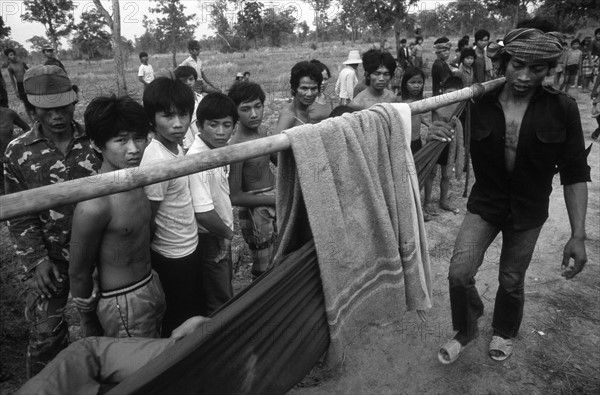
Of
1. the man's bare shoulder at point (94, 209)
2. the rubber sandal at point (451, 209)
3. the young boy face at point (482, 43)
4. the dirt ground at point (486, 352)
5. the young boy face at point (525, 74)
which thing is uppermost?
the young boy face at point (482, 43)

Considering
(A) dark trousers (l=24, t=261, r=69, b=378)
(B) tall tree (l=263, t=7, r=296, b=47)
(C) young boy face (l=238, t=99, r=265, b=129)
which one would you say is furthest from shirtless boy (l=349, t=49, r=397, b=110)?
(B) tall tree (l=263, t=7, r=296, b=47)

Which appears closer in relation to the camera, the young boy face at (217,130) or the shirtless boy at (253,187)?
the young boy face at (217,130)

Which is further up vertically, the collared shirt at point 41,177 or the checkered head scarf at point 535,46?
the checkered head scarf at point 535,46

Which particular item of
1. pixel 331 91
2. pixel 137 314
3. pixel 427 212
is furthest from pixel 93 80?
pixel 137 314

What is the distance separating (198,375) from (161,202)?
108cm

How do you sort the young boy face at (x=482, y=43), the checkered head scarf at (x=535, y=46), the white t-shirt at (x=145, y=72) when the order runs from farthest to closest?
the white t-shirt at (x=145, y=72) < the young boy face at (x=482, y=43) < the checkered head scarf at (x=535, y=46)

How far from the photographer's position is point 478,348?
253 cm

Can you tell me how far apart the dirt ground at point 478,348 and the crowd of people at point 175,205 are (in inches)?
5.5

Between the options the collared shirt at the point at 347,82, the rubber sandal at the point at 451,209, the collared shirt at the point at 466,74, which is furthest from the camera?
the collared shirt at the point at 347,82

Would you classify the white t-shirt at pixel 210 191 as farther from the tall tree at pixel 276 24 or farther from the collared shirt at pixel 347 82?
the tall tree at pixel 276 24

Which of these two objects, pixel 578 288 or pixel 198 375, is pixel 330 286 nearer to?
pixel 198 375

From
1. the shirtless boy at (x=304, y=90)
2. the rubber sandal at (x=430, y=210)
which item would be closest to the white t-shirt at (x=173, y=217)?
the shirtless boy at (x=304, y=90)

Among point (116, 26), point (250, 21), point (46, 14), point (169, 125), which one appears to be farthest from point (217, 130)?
point (250, 21)

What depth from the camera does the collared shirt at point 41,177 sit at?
1977 millimetres
